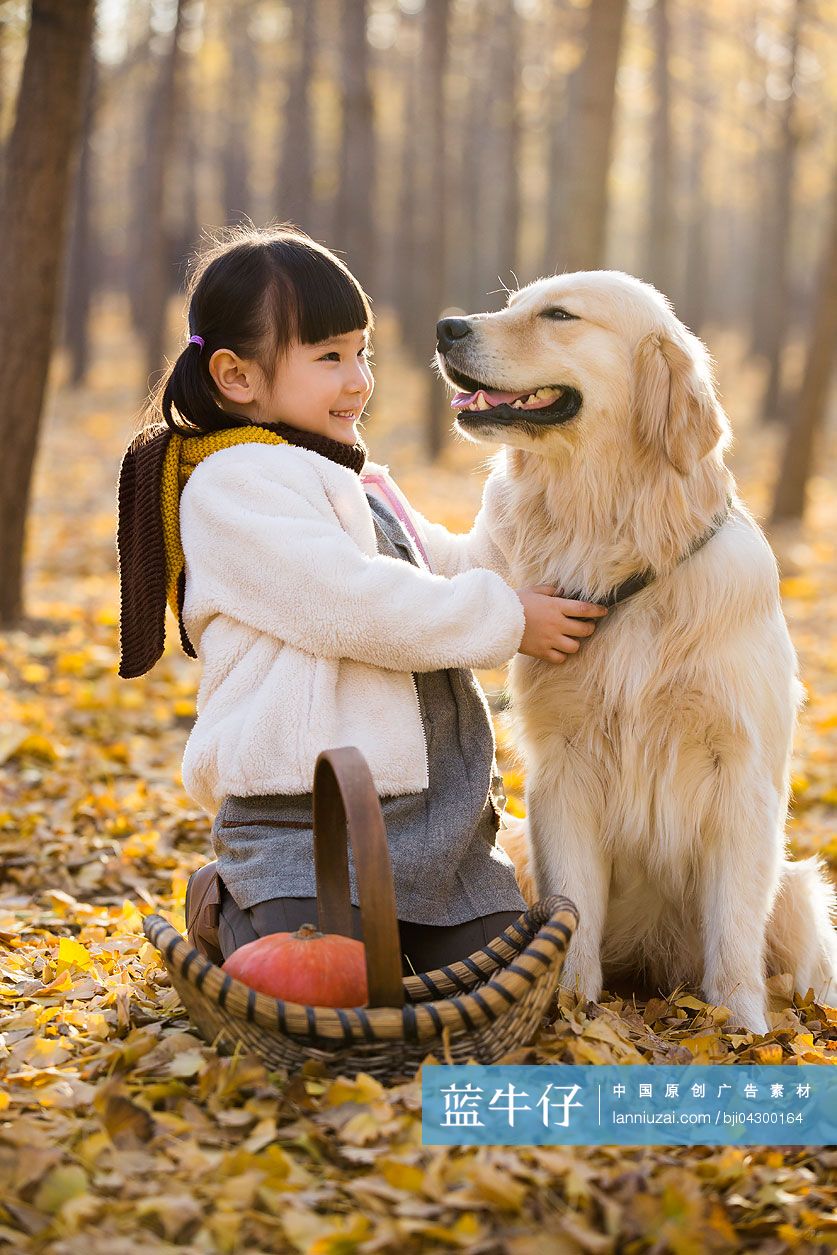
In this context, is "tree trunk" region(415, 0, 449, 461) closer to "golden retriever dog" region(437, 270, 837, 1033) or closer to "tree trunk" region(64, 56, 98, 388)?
"tree trunk" region(64, 56, 98, 388)

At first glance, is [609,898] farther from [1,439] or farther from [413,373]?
[413,373]

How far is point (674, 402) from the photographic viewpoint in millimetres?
A: 2703

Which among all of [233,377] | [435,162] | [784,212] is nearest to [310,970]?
[233,377]

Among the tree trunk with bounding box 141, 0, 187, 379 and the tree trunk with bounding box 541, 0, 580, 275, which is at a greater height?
the tree trunk with bounding box 541, 0, 580, 275

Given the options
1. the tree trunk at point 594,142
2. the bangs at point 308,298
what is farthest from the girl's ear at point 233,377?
the tree trunk at point 594,142

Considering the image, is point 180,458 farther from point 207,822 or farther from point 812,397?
point 812,397

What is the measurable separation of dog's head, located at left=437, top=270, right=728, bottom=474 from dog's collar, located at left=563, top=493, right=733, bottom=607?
6.2 inches

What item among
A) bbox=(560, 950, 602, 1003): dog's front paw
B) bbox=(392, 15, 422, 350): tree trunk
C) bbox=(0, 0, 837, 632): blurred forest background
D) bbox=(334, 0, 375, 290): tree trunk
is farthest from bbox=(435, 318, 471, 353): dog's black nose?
bbox=(392, 15, 422, 350): tree trunk

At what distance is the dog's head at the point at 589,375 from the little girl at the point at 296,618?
0.28m

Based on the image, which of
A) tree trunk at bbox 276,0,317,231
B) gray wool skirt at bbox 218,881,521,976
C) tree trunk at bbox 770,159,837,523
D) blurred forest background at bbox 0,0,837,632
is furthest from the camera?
tree trunk at bbox 276,0,317,231

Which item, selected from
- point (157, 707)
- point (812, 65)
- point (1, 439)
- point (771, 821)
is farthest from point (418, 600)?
point (812, 65)

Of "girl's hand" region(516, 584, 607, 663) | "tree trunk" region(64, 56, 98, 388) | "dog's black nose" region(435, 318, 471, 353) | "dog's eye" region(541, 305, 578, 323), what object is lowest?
"girl's hand" region(516, 584, 607, 663)

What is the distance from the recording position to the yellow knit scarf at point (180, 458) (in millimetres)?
2686

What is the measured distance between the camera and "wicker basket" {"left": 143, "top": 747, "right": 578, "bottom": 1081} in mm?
2033
